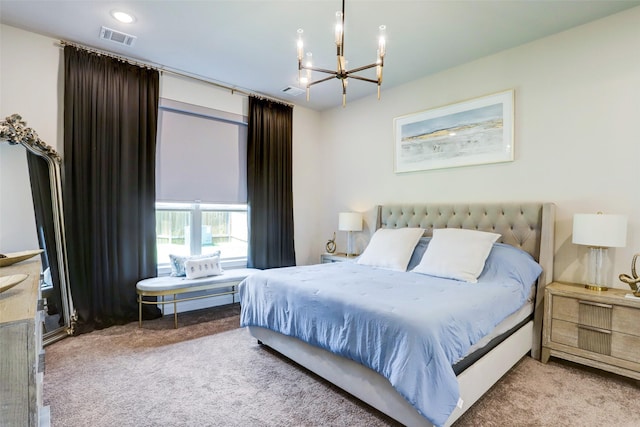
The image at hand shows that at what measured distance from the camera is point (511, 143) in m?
3.23

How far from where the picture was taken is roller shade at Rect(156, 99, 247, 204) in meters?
3.81

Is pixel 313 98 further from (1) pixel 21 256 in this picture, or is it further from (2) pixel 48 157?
(1) pixel 21 256

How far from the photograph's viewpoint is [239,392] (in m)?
2.19

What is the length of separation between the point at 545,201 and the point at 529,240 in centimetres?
41

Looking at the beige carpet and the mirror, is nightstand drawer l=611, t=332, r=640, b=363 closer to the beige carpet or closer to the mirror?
the beige carpet

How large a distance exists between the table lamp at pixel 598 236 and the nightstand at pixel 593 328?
0.45ft

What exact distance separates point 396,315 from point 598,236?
1.86 metres

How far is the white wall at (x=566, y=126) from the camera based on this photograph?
2.62m

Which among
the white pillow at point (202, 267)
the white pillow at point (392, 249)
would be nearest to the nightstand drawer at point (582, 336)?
the white pillow at point (392, 249)

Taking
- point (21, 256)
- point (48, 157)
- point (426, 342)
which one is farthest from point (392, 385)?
point (48, 157)

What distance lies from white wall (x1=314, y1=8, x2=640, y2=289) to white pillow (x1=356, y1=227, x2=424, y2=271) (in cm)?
71

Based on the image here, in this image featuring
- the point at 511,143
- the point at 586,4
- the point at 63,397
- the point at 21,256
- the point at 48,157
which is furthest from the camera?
the point at 511,143

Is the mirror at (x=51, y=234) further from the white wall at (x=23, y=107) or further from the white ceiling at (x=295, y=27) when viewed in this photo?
the white ceiling at (x=295, y=27)

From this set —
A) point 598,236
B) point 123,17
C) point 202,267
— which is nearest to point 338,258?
point 202,267
